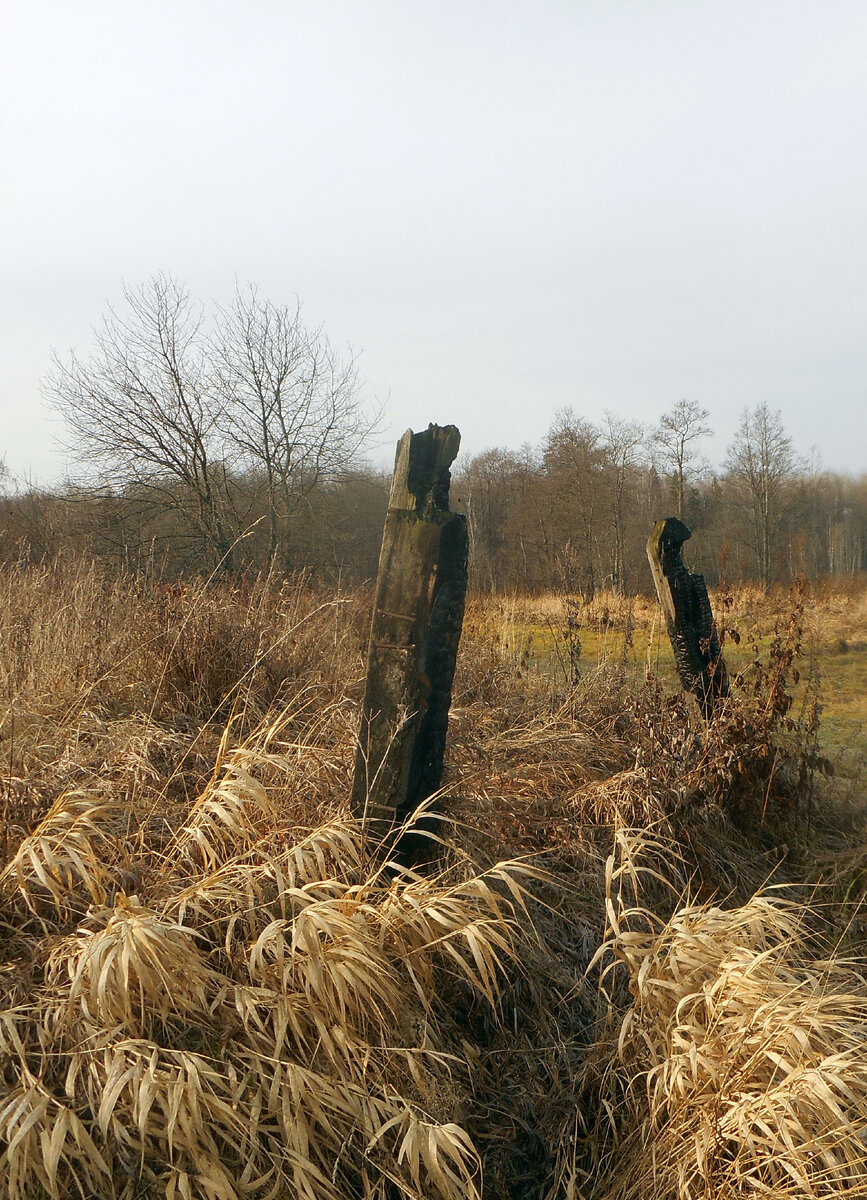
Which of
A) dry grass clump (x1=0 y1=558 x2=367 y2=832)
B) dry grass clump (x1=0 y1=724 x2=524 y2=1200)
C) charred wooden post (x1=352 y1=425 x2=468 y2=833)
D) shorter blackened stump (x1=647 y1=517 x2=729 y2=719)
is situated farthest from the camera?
shorter blackened stump (x1=647 y1=517 x2=729 y2=719)

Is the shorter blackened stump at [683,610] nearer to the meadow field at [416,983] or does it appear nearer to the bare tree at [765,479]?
the meadow field at [416,983]

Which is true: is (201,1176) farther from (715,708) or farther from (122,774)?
(715,708)

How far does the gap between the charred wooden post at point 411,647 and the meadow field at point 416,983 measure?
172 millimetres

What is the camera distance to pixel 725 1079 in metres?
2.15

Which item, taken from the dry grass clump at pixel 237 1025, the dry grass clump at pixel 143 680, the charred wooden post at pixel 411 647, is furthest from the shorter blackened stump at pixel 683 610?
the dry grass clump at pixel 237 1025

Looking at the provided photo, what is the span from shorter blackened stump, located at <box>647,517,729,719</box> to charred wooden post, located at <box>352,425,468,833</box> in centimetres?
216

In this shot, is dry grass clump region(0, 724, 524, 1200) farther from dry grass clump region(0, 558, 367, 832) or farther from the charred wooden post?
dry grass clump region(0, 558, 367, 832)

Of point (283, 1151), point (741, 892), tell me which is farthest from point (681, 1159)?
point (741, 892)

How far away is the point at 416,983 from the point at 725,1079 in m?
0.87

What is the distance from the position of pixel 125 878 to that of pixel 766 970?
211 centimetres

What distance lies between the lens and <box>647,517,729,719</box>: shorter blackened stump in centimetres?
473

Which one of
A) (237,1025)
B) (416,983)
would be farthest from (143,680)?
(416,983)

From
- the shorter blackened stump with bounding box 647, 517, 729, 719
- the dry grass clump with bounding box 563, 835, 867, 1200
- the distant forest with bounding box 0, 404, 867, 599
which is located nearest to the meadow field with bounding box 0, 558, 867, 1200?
the dry grass clump with bounding box 563, 835, 867, 1200

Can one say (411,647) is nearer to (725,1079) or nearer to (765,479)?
(725,1079)
